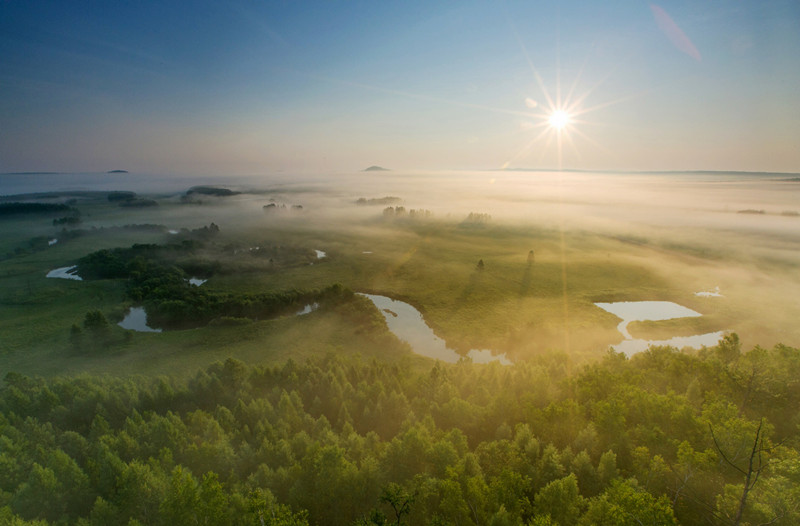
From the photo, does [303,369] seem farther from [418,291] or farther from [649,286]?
[649,286]

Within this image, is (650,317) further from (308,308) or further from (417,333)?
(308,308)

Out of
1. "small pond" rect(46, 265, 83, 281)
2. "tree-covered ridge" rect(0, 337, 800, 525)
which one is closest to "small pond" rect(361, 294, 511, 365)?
"tree-covered ridge" rect(0, 337, 800, 525)

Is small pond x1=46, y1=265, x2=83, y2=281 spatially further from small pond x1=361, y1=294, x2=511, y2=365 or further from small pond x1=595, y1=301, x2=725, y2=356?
small pond x1=595, y1=301, x2=725, y2=356

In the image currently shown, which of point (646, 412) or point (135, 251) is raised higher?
point (135, 251)

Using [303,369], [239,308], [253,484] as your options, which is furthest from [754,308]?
[239,308]

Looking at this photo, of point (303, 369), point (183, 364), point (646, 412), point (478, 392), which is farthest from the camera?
point (183, 364)

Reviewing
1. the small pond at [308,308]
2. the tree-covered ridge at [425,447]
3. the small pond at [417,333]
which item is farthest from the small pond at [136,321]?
the small pond at [417,333]
